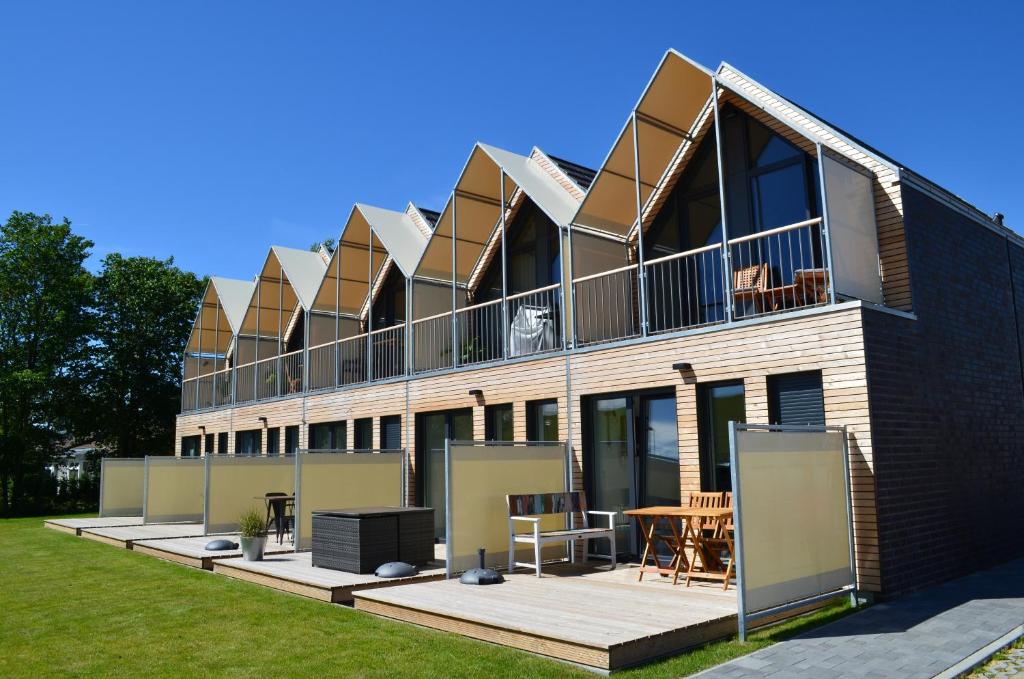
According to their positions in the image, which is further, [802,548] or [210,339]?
[210,339]

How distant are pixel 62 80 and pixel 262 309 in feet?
25.0

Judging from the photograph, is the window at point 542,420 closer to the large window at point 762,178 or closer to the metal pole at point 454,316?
the metal pole at point 454,316

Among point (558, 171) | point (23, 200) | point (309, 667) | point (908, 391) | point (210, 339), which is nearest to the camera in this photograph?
point (309, 667)

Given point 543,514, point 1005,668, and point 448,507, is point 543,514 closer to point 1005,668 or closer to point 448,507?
point 448,507

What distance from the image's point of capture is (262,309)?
22.3 meters

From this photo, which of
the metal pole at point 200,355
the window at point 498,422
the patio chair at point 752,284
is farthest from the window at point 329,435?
the patio chair at point 752,284

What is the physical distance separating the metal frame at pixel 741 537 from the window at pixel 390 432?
9383 millimetres

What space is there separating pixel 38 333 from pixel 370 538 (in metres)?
27.5

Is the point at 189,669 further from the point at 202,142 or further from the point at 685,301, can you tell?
the point at 202,142

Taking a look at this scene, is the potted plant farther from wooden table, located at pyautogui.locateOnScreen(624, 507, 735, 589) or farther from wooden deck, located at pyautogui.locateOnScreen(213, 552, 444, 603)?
wooden table, located at pyautogui.locateOnScreen(624, 507, 735, 589)

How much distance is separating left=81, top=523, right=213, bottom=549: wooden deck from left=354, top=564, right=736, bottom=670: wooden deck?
8.89 m

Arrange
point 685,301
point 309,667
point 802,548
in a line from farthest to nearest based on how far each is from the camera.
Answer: point 685,301, point 802,548, point 309,667

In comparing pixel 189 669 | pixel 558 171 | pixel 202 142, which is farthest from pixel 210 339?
pixel 189 669

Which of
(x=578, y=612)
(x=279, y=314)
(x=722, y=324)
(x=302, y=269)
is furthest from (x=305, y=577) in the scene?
(x=302, y=269)
